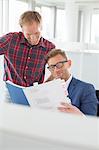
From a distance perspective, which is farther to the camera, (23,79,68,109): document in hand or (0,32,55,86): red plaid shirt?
(0,32,55,86): red plaid shirt

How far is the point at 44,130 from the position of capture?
16.9 inches

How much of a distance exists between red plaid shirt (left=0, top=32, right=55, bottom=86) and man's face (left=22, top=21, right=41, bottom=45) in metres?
0.03

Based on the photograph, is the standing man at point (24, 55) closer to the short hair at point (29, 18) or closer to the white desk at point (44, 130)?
the short hair at point (29, 18)

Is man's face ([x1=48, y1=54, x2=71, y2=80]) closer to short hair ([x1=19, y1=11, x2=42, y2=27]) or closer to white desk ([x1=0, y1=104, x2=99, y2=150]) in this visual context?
short hair ([x1=19, y1=11, x2=42, y2=27])

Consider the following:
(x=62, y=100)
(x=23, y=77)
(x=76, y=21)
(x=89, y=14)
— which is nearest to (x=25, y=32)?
(x=23, y=77)

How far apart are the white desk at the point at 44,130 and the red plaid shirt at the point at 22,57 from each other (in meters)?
1.17

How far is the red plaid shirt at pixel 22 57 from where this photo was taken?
1.65 meters

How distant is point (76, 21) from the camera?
5.39 metres

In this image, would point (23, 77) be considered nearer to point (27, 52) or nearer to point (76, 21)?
point (27, 52)

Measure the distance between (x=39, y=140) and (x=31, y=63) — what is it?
1.28 metres

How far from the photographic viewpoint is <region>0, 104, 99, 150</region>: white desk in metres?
0.40

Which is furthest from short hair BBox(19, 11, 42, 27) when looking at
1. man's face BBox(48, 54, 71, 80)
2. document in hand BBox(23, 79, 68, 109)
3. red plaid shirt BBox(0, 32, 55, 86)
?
document in hand BBox(23, 79, 68, 109)

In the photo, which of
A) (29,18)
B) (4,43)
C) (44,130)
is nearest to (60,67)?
(29,18)

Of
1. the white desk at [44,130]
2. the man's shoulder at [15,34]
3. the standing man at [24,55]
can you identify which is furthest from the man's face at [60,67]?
the white desk at [44,130]
